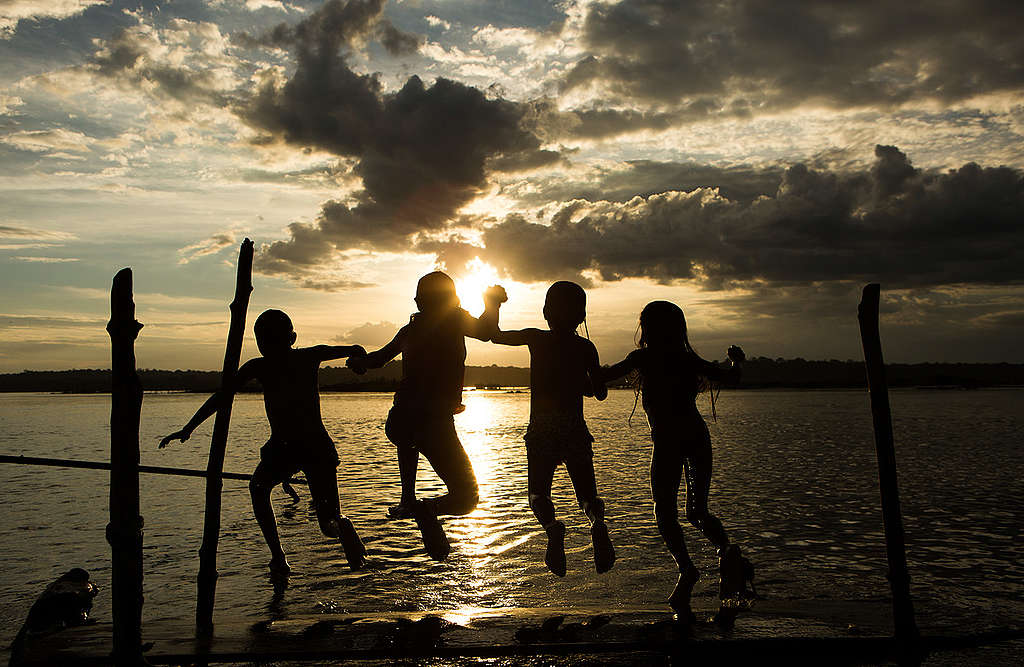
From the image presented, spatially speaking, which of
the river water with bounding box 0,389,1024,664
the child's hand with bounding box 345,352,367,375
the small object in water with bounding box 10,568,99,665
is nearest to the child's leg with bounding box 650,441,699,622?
the river water with bounding box 0,389,1024,664

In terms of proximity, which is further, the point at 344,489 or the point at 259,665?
the point at 344,489

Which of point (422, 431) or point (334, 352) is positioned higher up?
point (334, 352)

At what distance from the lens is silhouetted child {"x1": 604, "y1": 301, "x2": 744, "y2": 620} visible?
686 cm

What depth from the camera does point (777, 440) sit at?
33.7 meters

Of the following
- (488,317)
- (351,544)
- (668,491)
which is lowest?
(351,544)

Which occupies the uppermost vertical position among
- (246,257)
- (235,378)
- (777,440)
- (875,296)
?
(246,257)

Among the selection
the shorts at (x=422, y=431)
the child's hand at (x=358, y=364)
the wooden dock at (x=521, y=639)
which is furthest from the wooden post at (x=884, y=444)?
the child's hand at (x=358, y=364)

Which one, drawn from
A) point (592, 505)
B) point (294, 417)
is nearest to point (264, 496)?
point (294, 417)

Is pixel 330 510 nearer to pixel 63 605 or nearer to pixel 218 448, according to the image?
pixel 218 448

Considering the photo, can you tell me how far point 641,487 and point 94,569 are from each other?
12872mm

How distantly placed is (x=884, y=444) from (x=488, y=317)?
12.6 feet

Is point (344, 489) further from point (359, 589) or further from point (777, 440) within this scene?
point (777, 440)

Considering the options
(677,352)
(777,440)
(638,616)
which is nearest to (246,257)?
(677,352)

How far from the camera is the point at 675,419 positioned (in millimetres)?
6918
